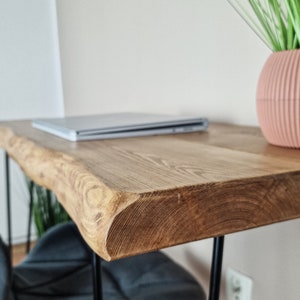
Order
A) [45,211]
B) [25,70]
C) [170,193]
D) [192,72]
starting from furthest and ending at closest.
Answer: [25,70]
[45,211]
[192,72]
[170,193]

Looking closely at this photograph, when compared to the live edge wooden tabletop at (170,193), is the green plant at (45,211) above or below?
below

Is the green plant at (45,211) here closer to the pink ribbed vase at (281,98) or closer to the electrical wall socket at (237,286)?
the electrical wall socket at (237,286)

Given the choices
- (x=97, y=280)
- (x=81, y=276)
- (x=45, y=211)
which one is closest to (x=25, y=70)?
(x=45, y=211)

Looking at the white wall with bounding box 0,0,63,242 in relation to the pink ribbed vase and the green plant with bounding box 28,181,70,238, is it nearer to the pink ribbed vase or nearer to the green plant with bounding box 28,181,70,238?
the green plant with bounding box 28,181,70,238

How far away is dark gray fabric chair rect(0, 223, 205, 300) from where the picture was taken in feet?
2.89

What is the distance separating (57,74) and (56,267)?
1485mm

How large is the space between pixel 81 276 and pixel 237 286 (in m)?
0.37

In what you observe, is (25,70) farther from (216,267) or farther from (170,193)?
(170,193)

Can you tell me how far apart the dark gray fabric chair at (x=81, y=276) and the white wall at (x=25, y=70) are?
123cm

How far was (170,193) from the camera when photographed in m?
0.33

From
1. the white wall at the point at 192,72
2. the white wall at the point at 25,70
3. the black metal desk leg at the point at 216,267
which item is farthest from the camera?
the white wall at the point at 25,70

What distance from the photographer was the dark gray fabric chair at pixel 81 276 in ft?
2.89

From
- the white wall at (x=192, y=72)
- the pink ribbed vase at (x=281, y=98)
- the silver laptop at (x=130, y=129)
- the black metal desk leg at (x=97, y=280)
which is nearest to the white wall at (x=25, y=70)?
the white wall at (x=192, y=72)

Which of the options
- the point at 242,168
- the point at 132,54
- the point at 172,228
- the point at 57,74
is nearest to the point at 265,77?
the point at 242,168
